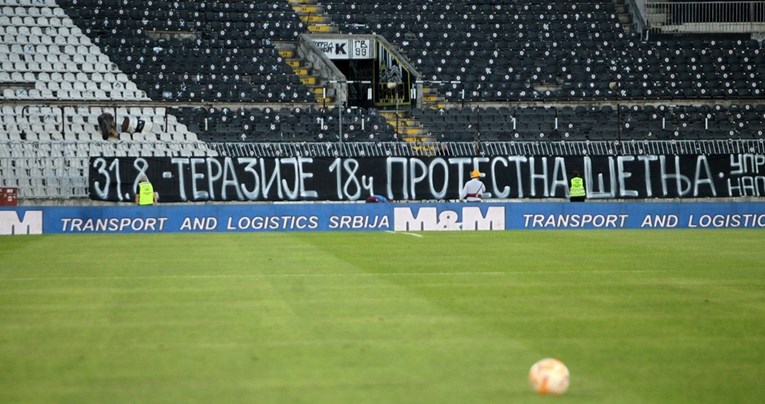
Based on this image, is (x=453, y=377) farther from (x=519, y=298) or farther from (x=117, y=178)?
(x=117, y=178)

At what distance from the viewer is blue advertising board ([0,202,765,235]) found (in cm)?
3056

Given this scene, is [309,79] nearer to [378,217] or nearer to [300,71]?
[300,71]

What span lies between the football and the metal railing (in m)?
45.3

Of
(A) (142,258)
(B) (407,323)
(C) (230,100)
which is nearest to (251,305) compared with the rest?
(B) (407,323)

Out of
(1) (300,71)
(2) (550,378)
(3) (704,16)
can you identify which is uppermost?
(3) (704,16)

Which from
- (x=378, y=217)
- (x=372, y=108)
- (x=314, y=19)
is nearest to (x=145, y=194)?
(x=378, y=217)

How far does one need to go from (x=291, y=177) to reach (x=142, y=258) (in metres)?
15.4

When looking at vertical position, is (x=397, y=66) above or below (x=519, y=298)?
above

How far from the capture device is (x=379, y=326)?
11500 mm

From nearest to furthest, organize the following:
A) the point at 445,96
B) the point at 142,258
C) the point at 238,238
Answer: the point at 142,258 → the point at 238,238 → the point at 445,96

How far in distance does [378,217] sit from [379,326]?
66.1ft

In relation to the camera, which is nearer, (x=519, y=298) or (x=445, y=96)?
(x=519, y=298)

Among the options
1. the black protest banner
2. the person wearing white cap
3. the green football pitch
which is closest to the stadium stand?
the black protest banner

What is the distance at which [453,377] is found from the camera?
346 inches
